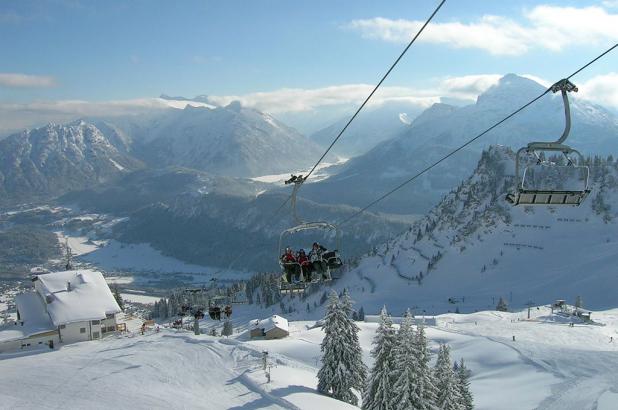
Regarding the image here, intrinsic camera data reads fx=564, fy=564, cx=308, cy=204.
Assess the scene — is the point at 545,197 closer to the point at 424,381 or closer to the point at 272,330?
the point at 424,381

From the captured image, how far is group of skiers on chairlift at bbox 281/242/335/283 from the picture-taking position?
27156 mm

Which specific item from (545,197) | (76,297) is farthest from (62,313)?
(545,197)

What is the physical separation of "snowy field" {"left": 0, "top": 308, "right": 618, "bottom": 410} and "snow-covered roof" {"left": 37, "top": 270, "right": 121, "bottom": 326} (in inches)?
172

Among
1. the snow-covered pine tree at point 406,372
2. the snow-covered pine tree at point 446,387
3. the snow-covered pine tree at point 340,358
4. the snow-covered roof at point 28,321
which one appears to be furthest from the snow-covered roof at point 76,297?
the snow-covered pine tree at point 446,387

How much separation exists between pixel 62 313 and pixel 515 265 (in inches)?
5724

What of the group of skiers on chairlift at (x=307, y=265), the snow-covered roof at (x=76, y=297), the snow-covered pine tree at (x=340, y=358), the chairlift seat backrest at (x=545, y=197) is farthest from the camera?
the snow-covered roof at (x=76, y=297)

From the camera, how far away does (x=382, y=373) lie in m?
42.2

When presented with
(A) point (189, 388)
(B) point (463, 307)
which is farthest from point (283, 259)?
(B) point (463, 307)

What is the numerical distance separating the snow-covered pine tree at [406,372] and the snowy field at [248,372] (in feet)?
21.6

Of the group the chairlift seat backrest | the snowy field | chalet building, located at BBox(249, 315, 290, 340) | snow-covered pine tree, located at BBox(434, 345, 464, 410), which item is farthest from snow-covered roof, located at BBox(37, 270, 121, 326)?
the chairlift seat backrest

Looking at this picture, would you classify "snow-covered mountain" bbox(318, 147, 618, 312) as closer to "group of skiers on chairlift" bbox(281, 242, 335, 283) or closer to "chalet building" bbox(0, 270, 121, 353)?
"chalet building" bbox(0, 270, 121, 353)

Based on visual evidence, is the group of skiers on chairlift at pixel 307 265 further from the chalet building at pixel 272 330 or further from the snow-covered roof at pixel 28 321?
the chalet building at pixel 272 330

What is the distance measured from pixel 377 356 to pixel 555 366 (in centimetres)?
4038

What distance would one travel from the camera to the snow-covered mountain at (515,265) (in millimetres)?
155375
